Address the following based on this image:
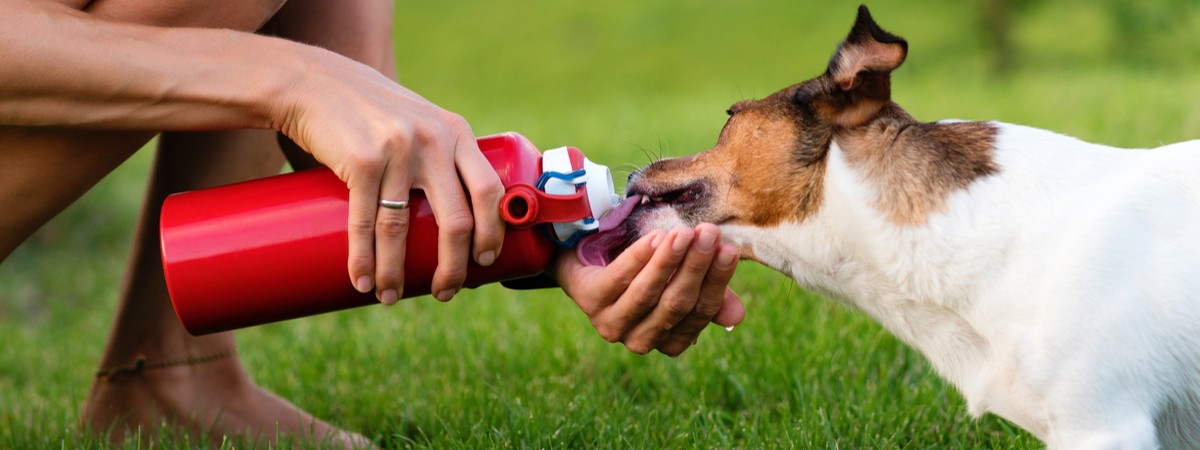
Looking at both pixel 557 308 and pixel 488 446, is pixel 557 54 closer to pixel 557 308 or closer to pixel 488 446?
pixel 557 308

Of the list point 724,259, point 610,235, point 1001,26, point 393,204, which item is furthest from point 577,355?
point 1001,26

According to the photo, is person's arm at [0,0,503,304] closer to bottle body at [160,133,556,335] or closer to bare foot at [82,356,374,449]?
bottle body at [160,133,556,335]

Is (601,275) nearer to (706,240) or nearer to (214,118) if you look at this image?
(706,240)

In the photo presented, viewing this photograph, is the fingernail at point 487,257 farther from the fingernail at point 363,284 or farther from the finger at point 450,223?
the fingernail at point 363,284

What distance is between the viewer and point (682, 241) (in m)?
1.65

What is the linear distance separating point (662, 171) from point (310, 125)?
0.80 m

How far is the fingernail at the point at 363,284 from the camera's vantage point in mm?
1699

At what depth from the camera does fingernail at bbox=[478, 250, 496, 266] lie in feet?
5.69

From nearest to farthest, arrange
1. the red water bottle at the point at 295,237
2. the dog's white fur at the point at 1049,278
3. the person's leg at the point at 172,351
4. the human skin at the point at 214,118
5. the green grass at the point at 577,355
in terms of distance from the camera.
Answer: the dog's white fur at the point at 1049,278 < the human skin at the point at 214,118 < the red water bottle at the point at 295,237 < the green grass at the point at 577,355 < the person's leg at the point at 172,351

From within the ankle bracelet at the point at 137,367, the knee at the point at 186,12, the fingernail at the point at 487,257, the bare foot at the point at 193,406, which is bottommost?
the bare foot at the point at 193,406

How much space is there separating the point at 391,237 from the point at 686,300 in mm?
572

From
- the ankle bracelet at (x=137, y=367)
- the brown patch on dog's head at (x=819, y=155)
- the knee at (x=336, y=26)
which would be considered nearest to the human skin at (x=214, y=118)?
the brown patch on dog's head at (x=819, y=155)

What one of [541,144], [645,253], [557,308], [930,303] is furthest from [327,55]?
[541,144]

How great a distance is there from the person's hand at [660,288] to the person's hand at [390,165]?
255mm
